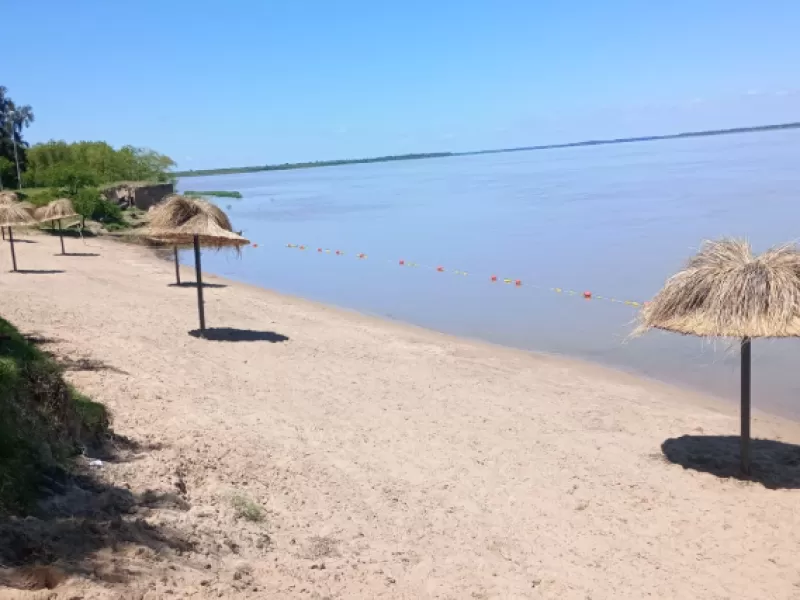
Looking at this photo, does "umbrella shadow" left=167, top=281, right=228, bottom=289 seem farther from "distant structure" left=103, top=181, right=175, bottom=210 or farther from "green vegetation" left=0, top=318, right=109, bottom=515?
"distant structure" left=103, top=181, right=175, bottom=210

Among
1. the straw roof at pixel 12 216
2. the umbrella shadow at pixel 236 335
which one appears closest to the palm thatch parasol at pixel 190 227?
the umbrella shadow at pixel 236 335

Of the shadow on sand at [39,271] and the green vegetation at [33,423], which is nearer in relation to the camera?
the green vegetation at [33,423]

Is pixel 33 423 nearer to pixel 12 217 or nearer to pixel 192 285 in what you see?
pixel 192 285

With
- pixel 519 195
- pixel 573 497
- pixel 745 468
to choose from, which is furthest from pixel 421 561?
pixel 519 195

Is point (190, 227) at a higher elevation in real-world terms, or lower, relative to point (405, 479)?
higher

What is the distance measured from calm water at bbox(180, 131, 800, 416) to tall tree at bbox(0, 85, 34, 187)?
19.3m

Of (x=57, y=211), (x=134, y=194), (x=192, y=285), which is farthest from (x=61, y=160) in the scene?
(x=192, y=285)

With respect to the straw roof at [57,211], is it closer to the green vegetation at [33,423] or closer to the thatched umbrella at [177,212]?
the thatched umbrella at [177,212]

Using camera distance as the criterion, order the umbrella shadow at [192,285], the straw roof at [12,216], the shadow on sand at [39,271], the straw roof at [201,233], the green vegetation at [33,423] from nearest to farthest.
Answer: the green vegetation at [33,423]
the straw roof at [201,233]
the straw roof at [12,216]
the shadow on sand at [39,271]
the umbrella shadow at [192,285]

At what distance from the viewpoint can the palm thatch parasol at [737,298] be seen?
772 centimetres

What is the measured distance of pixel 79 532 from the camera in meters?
4.45

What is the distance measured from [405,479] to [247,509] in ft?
7.25

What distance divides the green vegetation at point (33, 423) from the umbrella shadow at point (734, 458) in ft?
21.8

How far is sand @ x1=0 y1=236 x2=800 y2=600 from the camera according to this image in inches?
207
